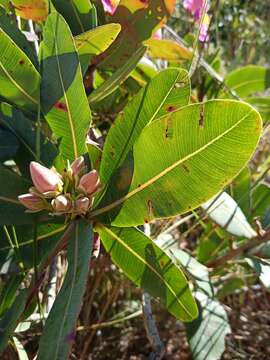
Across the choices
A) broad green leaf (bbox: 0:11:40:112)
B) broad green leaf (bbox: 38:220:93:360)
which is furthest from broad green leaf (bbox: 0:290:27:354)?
broad green leaf (bbox: 0:11:40:112)

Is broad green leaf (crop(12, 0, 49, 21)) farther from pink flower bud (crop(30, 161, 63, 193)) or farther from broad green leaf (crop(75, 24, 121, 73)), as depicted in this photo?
pink flower bud (crop(30, 161, 63, 193))

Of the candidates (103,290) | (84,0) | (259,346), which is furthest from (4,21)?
(259,346)

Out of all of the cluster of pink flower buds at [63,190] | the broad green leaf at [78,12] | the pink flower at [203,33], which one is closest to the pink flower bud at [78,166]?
the cluster of pink flower buds at [63,190]

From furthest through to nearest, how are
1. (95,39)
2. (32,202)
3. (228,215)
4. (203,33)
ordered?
(203,33) < (228,215) < (95,39) < (32,202)

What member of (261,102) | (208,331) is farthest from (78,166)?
(261,102)

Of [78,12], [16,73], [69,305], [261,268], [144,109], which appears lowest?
[261,268]

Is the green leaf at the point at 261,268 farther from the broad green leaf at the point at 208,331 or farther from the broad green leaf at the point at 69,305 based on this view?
the broad green leaf at the point at 69,305

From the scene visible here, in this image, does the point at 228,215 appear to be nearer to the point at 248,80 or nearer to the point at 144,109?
the point at 144,109
